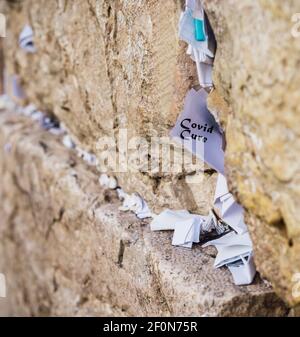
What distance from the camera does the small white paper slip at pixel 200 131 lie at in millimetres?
1120

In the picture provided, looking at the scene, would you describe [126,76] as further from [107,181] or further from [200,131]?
[107,181]

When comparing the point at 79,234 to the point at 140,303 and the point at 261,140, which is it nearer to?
the point at 140,303

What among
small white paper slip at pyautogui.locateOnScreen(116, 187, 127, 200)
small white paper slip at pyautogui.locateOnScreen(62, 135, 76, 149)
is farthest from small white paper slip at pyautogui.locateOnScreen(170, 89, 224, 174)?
small white paper slip at pyautogui.locateOnScreen(62, 135, 76, 149)

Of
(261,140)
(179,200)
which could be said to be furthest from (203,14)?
(179,200)

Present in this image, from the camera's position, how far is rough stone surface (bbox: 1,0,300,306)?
758mm

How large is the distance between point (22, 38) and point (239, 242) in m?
1.53

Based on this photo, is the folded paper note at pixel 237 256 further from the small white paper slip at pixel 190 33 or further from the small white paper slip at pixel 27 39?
the small white paper slip at pixel 27 39

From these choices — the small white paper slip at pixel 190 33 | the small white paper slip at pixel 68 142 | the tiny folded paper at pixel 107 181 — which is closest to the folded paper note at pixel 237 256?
the small white paper slip at pixel 190 33

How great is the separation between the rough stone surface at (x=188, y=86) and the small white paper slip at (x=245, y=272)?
0.25 feet

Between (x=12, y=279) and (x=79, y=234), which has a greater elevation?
(x=79, y=234)

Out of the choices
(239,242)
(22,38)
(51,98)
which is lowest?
(239,242)

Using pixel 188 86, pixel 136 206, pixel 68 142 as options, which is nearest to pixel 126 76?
pixel 188 86

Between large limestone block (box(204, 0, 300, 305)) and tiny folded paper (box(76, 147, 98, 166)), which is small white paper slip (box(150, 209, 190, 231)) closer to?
large limestone block (box(204, 0, 300, 305))
